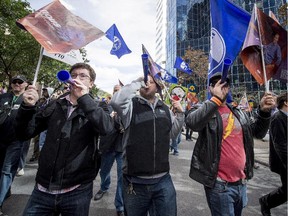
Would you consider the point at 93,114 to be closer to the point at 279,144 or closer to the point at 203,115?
the point at 203,115

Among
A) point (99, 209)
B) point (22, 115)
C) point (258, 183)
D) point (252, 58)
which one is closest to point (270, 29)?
point (252, 58)

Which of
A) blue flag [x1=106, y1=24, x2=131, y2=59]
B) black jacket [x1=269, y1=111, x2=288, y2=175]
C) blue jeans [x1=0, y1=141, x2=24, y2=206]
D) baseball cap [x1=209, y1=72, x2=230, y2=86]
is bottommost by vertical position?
blue jeans [x1=0, y1=141, x2=24, y2=206]

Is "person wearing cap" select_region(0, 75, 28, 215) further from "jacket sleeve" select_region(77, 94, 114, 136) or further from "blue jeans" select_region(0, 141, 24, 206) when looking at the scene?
"jacket sleeve" select_region(77, 94, 114, 136)

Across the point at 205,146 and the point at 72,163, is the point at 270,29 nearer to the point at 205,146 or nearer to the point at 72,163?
the point at 205,146

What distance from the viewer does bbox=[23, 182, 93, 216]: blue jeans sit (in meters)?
1.87

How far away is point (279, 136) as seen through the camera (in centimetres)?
310

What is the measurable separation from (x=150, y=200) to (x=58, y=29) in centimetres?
208

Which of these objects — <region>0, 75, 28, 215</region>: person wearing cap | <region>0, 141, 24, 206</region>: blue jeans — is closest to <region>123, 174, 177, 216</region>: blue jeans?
<region>0, 75, 28, 215</region>: person wearing cap

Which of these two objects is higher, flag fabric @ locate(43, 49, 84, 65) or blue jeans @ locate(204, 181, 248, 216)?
flag fabric @ locate(43, 49, 84, 65)

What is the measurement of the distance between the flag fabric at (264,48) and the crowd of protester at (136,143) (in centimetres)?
32

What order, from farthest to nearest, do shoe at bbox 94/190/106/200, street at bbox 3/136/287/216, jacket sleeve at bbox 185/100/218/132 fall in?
shoe at bbox 94/190/106/200, street at bbox 3/136/287/216, jacket sleeve at bbox 185/100/218/132

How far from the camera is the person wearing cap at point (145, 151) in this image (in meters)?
2.30

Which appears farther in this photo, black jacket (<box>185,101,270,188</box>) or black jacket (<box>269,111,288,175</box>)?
black jacket (<box>269,111,288,175</box>)

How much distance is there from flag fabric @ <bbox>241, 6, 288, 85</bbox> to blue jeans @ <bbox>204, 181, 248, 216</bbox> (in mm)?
1150
